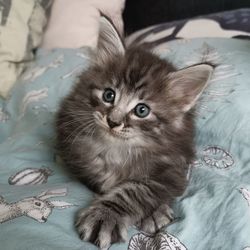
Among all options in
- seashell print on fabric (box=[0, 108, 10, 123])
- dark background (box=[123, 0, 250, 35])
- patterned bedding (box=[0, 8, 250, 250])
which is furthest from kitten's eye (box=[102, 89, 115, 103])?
dark background (box=[123, 0, 250, 35])

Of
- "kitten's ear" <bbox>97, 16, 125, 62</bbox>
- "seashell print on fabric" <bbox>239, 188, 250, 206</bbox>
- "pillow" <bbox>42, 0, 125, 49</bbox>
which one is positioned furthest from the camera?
"pillow" <bbox>42, 0, 125, 49</bbox>

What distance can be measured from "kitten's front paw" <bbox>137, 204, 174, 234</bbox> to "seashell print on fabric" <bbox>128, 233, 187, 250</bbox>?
0.03 m

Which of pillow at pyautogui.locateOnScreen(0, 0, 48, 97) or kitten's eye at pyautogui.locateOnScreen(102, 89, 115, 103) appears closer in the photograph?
kitten's eye at pyautogui.locateOnScreen(102, 89, 115, 103)

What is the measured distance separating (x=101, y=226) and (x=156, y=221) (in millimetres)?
150

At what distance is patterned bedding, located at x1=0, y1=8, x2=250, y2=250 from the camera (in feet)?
3.35

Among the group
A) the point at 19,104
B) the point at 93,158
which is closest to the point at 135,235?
the point at 93,158

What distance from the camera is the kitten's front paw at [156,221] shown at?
3.57 ft

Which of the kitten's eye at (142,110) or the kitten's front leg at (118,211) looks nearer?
the kitten's front leg at (118,211)

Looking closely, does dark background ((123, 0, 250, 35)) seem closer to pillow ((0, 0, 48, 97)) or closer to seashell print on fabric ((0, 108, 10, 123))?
pillow ((0, 0, 48, 97))

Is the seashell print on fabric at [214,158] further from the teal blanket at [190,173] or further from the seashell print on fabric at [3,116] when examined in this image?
the seashell print on fabric at [3,116]

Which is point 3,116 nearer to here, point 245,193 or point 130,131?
point 130,131

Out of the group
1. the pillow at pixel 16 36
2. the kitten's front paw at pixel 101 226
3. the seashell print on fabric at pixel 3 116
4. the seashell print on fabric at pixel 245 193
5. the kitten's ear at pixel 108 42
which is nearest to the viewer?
the kitten's front paw at pixel 101 226

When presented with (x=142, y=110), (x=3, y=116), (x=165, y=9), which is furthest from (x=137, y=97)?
(x=165, y=9)

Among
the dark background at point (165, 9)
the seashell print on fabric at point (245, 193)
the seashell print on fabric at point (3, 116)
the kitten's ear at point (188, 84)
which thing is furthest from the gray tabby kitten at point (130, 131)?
the dark background at point (165, 9)
